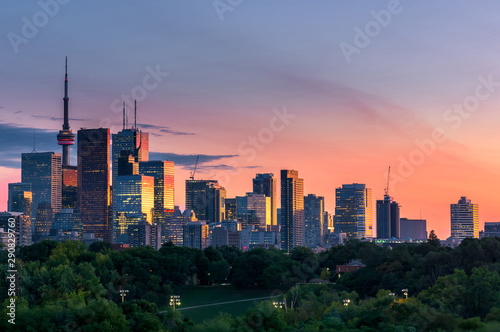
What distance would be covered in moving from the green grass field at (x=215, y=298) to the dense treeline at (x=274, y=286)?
2189mm

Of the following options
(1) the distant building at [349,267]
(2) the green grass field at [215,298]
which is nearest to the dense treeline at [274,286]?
(1) the distant building at [349,267]

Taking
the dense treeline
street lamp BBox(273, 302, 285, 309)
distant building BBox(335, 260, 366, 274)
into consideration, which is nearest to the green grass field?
the dense treeline

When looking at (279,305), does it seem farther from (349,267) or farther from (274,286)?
(349,267)

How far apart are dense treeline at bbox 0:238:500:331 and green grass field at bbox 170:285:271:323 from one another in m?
2.19

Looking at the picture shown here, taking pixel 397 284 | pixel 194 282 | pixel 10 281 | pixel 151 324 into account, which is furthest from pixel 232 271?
pixel 151 324

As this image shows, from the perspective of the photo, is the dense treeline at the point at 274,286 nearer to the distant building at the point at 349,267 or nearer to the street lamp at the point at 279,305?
the street lamp at the point at 279,305

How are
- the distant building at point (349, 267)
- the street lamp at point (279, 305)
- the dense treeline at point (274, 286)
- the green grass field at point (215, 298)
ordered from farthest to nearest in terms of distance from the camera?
the distant building at point (349, 267)
the green grass field at point (215, 298)
the street lamp at point (279, 305)
the dense treeline at point (274, 286)

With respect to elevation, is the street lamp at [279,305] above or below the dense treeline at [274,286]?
below

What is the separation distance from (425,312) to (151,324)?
2136 cm

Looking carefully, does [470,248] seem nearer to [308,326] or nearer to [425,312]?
[425,312]

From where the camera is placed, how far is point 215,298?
110 metres

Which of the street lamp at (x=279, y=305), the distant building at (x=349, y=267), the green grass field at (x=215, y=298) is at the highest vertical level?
the distant building at (x=349, y=267)

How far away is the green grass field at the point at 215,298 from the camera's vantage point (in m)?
95.4

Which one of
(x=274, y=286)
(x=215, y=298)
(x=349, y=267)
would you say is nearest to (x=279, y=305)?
(x=215, y=298)
